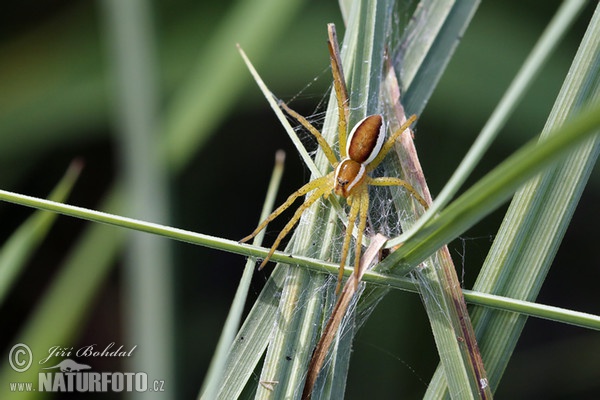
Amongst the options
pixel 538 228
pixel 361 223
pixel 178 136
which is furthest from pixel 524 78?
pixel 178 136

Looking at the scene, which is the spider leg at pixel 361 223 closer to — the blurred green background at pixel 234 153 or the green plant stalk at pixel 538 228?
the green plant stalk at pixel 538 228

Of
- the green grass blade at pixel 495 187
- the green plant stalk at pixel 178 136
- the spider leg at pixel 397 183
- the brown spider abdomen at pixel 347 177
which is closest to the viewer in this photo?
the green grass blade at pixel 495 187

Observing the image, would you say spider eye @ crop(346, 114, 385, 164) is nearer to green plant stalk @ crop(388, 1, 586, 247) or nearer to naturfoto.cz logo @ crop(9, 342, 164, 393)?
green plant stalk @ crop(388, 1, 586, 247)

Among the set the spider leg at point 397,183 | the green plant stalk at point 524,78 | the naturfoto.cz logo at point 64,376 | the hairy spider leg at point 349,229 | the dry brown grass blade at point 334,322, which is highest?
the green plant stalk at point 524,78

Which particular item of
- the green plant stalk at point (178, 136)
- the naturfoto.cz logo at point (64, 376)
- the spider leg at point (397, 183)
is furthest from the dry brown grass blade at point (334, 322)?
the green plant stalk at point (178, 136)

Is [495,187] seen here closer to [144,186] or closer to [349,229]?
[349,229]

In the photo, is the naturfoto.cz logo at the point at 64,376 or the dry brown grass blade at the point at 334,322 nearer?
the dry brown grass blade at the point at 334,322
